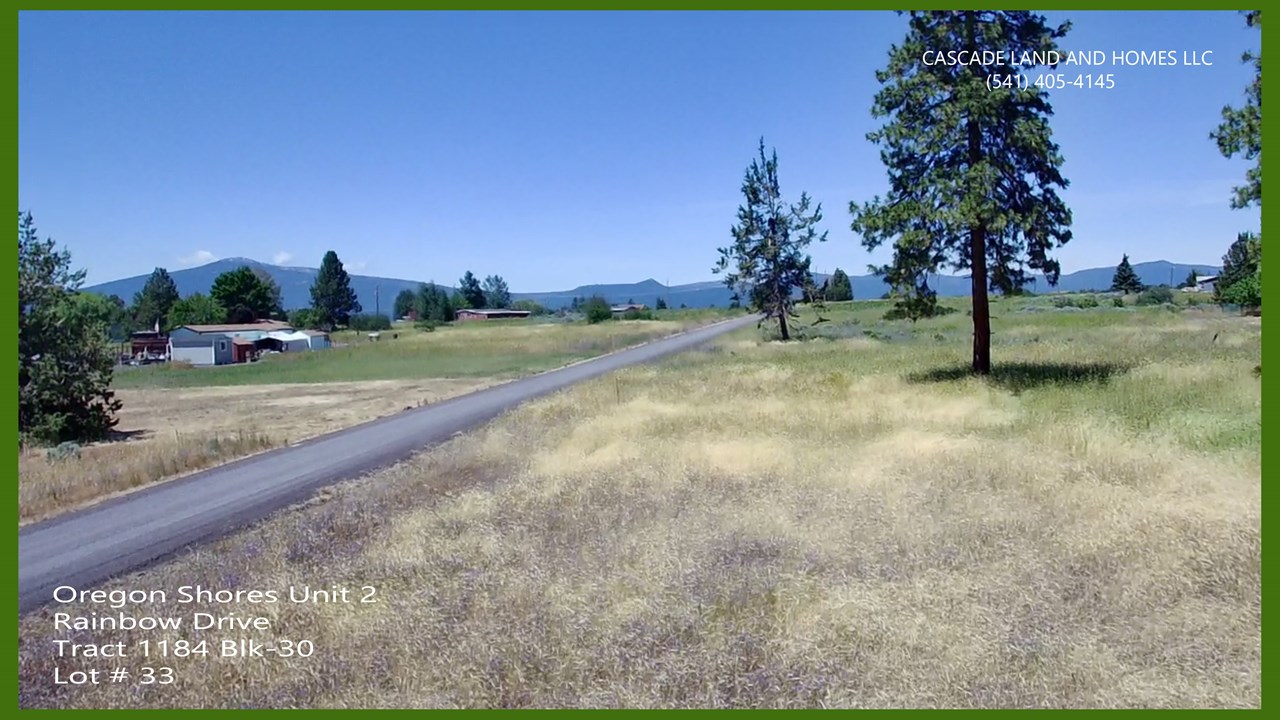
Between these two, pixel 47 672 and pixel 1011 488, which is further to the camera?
pixel 1011 488

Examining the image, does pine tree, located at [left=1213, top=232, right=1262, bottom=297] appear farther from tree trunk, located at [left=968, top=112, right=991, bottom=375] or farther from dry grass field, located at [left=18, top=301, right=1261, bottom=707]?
dry grass field, located at [left=18, top=301, right=1261, bottom=707]

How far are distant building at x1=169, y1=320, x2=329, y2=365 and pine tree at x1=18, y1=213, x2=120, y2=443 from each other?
1940 inches

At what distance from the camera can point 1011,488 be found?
930 centimetres

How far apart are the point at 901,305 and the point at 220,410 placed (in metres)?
25.9

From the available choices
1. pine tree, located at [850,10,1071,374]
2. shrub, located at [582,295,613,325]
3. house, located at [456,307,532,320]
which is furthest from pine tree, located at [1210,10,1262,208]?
house, located at [456,307,532,320]

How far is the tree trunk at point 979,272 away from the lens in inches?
763

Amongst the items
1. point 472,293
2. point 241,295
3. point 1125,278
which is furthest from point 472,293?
point 1125,278

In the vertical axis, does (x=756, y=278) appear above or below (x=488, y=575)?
above

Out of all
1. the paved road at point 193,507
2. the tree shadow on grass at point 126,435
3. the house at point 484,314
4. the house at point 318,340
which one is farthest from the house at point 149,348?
the paved road at point 193,507

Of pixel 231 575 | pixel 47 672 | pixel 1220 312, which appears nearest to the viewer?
pixel 47 672

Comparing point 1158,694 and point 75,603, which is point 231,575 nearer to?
point 75,603

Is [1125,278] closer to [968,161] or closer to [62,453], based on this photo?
[968,161]

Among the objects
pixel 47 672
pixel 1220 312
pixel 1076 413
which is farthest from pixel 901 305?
pixel 1220 312

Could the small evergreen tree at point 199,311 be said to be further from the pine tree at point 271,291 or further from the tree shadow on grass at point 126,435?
the tree shadow on grass at point 126,435
